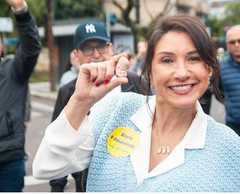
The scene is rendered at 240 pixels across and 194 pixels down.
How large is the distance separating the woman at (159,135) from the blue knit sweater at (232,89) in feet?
10.5

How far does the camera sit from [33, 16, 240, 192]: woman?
1.85 m

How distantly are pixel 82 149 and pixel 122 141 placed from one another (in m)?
0.15

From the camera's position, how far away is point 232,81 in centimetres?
524

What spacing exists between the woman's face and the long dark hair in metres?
0.02

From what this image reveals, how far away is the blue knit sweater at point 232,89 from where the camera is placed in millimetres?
5121

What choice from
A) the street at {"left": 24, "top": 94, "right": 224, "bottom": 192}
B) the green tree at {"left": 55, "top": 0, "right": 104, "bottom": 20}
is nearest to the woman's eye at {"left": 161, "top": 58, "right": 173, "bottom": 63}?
the street at {"left": 24, "top": 94, "right": 224, "bottom": 192}

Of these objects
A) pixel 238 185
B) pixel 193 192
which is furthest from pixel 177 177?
pixel 238 185

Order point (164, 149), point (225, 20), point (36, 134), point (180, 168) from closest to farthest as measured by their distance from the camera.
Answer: point (180, 168), point (164, 149), point (36, 134), point (225, 20)

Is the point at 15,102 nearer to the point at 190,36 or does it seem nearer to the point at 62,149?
the point at 62,149

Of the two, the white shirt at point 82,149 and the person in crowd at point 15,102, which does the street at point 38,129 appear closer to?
the person in crowd at point 15,102

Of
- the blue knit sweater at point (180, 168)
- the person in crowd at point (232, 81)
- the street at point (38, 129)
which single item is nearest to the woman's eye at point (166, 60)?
the blue knit sweater at point (180, 168)

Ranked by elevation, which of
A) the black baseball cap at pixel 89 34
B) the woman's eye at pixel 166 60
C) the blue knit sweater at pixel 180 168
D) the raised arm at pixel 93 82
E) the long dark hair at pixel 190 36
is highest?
the long dark hair at pixel 190 36

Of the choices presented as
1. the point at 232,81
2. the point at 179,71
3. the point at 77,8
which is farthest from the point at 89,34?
the point at 77,8

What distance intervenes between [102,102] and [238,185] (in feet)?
1.96
